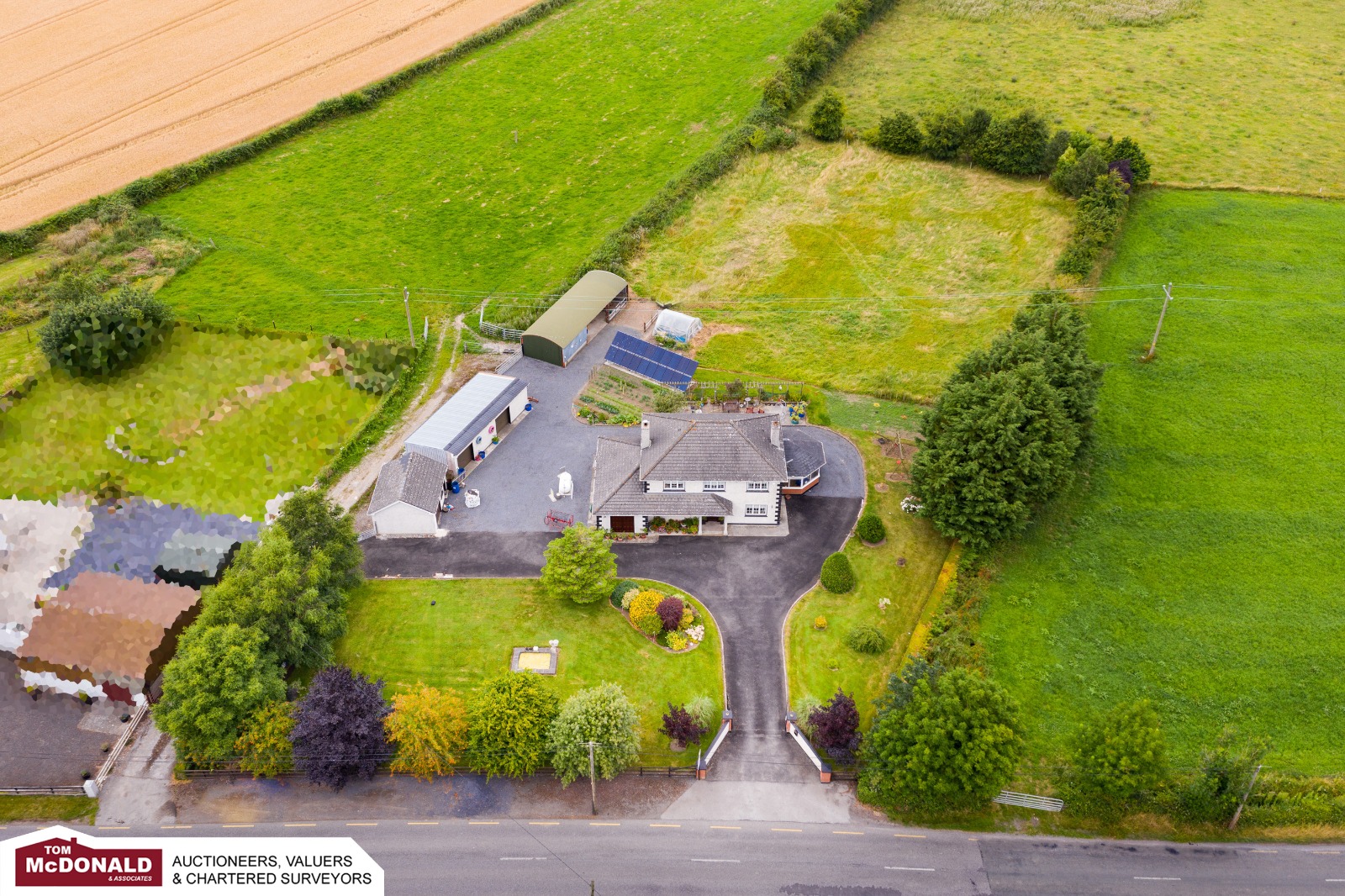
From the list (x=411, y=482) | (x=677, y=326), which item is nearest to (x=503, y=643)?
(x=411, y=482)

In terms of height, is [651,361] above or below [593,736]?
above

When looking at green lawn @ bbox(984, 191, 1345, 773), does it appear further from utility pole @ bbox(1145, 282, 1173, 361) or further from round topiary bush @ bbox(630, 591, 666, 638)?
round topiary bush @ bbox(630, 591, 666, 638)

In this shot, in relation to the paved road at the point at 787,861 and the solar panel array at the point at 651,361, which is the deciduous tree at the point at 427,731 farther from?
the solar panel array at the point at 651,361

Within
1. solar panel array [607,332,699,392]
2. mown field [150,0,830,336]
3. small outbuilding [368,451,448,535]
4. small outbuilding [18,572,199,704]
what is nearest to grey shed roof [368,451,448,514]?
small outbuilding [368,451,448,535]

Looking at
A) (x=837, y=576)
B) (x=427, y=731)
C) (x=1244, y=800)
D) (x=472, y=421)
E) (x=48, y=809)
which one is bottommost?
(x=1244, y=800)

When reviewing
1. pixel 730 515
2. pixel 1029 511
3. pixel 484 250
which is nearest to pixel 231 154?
pixel 484 250

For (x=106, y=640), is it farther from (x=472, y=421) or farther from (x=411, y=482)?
(x=472, y=421)

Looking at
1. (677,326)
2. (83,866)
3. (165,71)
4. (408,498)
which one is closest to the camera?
(83,866)
